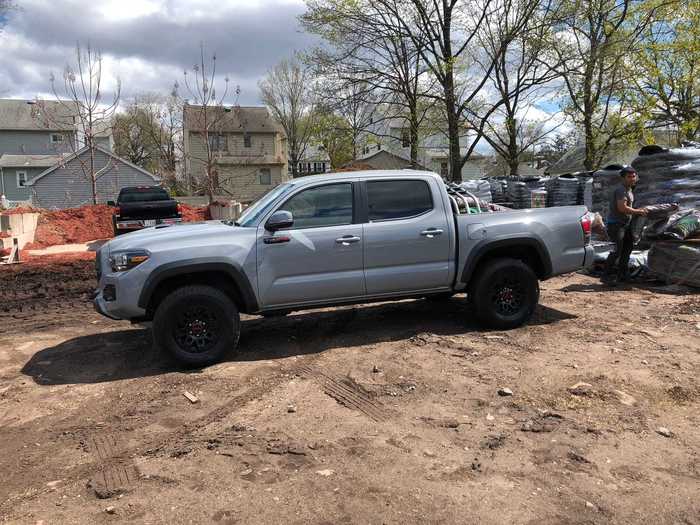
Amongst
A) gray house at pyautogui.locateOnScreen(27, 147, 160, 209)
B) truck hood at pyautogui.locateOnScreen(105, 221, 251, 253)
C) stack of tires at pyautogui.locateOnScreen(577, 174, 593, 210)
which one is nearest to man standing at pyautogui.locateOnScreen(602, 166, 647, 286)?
stack of tires at pyautogui.locateOnScreen(577, 174, 593, 210)

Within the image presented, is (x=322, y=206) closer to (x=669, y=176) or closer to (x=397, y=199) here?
(x=397, y=199)

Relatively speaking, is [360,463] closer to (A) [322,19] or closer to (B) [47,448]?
(B) [47,448]

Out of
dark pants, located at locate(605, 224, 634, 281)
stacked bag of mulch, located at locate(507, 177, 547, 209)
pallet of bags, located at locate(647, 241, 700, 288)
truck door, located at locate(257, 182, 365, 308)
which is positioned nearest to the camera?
truck door, located at locate(257, 182, 365, 308)

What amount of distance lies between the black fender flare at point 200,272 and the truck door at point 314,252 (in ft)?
0.46

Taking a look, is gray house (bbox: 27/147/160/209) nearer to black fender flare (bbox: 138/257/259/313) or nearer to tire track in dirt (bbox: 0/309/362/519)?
black fender flare (bbox: 138/257/259/313)

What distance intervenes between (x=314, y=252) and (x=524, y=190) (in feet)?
29.3

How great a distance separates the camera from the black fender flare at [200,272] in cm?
513

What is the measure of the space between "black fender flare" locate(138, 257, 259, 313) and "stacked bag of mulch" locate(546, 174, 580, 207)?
9.25 metres

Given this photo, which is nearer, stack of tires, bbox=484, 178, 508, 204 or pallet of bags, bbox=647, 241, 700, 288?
pallet of bags, bbox=647, 241, 700, 288

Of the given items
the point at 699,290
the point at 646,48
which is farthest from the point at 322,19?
the point at 699,290

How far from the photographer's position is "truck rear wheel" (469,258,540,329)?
6.14 metres

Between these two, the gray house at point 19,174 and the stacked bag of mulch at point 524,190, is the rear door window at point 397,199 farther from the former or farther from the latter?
the gray house at point 19,174

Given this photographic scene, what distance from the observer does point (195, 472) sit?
338 cm

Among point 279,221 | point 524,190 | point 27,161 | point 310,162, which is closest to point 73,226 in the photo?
point 524,190
